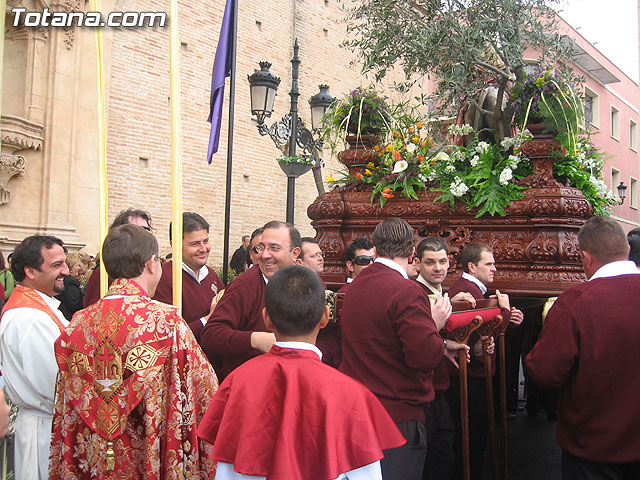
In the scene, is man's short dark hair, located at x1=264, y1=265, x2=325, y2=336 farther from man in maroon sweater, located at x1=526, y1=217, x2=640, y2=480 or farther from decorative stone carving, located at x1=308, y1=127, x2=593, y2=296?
decorative stone carving, located at x1=308, y1=127, x2=593, y2=296

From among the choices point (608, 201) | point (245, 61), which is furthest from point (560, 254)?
point (245, 61)

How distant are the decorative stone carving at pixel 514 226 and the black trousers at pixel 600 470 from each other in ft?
6.56

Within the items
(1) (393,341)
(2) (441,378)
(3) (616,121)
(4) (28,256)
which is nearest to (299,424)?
(1) (393,341)

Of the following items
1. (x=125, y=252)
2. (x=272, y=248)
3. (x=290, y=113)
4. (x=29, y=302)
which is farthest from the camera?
(x=290, y=113)

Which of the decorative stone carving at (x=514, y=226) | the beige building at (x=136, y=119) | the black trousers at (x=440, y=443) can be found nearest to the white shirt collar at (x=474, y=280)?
the decorative stone carving at (x=514, y=226)

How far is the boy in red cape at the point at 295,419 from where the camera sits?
2064 mm

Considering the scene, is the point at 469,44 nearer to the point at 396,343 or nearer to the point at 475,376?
the point at 475,376

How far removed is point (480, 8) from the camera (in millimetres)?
6680

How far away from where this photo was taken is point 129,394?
2.67 meters

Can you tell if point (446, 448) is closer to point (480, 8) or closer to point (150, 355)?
point (150, 355)

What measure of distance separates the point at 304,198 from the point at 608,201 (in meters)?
11.9

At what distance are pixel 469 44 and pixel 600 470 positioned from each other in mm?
4683

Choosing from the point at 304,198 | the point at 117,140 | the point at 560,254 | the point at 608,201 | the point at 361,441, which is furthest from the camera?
the point at 304,198

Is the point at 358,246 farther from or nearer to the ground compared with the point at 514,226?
nearer to the ground
